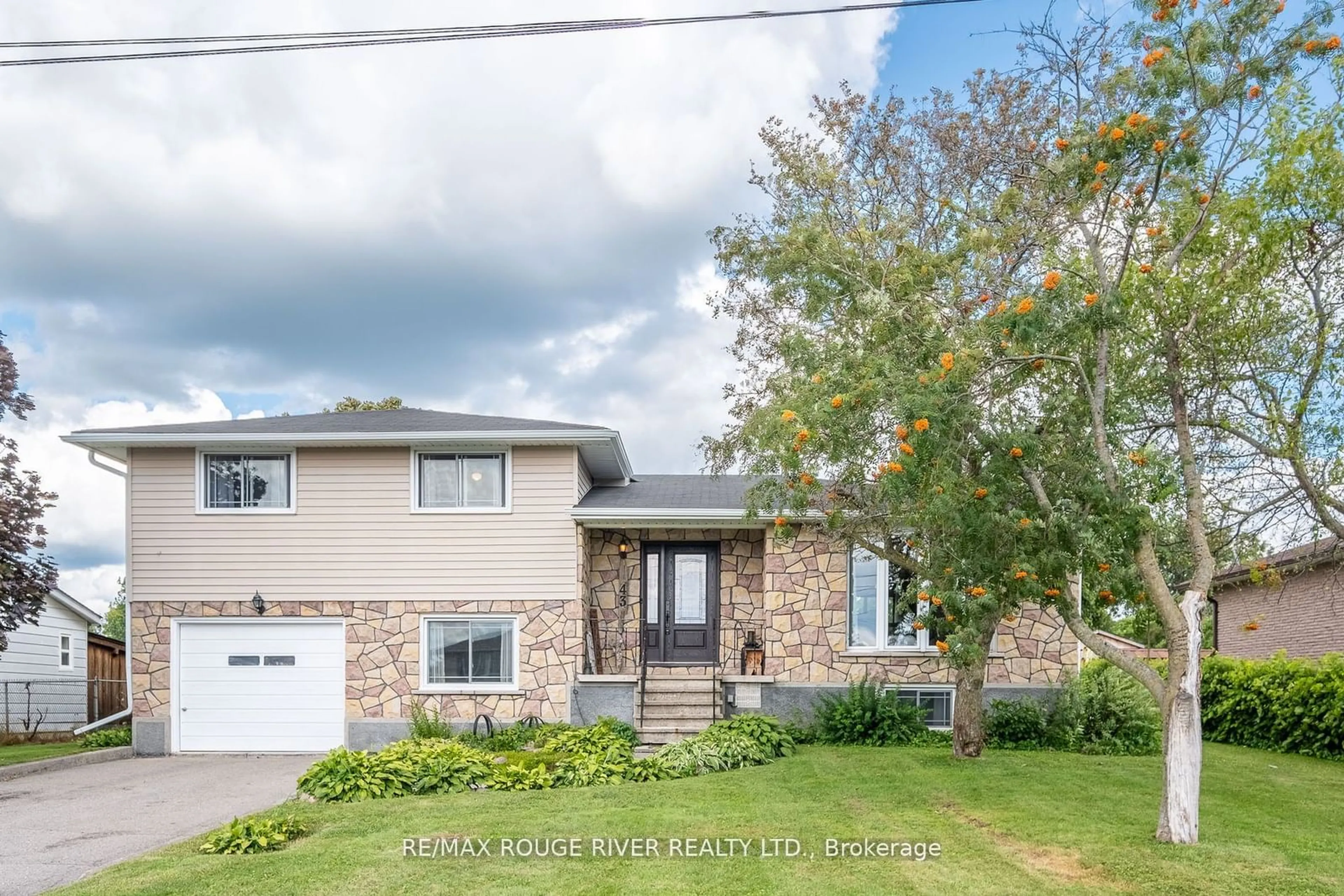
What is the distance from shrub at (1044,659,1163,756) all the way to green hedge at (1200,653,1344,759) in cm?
138

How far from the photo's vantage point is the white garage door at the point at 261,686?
1293cm

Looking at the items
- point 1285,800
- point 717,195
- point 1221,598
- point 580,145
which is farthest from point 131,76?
point 1221,598

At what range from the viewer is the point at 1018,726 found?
40.0 feet

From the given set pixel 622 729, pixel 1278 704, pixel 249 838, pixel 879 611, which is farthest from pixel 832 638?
pixel 249 838

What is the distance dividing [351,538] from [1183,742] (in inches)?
405

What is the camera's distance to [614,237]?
1358cm

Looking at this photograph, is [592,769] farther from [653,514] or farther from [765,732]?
[653,514]

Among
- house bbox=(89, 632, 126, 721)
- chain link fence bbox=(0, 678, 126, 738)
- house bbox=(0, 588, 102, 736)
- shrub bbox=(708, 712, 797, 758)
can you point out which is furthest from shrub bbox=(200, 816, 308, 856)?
house bbox=(89, 632, 126, 721)

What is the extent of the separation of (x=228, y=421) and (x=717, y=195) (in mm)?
7634

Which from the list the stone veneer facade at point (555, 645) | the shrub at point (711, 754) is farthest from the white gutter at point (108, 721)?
the shrub at point (711, 754)

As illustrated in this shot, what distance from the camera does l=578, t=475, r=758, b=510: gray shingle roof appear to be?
13.1 m

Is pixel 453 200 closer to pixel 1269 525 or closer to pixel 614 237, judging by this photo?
pixel 614 237

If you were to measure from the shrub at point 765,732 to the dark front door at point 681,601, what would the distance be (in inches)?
102

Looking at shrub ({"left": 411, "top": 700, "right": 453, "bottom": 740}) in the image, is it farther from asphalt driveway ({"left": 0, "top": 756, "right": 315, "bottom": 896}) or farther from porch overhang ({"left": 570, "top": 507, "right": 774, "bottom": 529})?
porch overhang ({"left": 570, "top": 507, "right": 774, "bottom": 529})
